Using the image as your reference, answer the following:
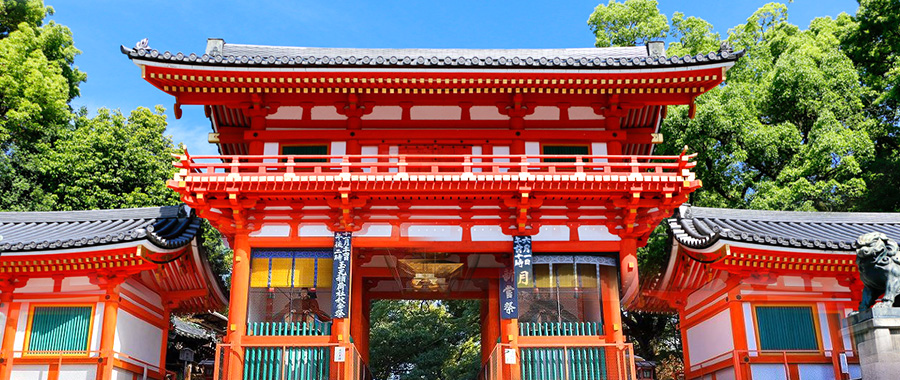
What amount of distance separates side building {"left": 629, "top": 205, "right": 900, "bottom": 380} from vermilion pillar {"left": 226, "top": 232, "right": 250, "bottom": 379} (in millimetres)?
8556

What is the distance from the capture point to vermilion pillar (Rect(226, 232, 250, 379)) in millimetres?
11875

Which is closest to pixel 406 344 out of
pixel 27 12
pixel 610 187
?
pixel 610 187

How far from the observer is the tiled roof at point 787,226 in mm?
12430

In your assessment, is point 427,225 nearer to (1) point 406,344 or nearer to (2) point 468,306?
(1) point 406,344

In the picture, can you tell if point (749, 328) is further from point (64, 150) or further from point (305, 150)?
point (64, 150)

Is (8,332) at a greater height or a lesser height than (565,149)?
lesser

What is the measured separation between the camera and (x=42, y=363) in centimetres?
A: 1267

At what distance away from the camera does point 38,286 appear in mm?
13102

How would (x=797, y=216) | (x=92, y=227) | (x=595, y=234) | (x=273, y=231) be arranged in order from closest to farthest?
(x=273, y=231) < (x=595, y=234) < (x=92, y=227) < (x=797, y=216)

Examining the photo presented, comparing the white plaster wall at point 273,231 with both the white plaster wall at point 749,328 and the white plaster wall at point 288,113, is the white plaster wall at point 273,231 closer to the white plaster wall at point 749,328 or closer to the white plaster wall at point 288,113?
the white plaster wall at point 288,113

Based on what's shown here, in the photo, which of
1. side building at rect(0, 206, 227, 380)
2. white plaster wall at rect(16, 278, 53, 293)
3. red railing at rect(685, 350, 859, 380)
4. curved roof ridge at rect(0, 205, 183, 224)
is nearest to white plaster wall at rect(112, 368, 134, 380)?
side building at rect(0, 206, 227, 380)

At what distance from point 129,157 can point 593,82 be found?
60.5ft

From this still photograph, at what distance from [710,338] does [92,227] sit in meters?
13.7

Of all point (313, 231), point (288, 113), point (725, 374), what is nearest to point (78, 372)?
point (313, 231)
